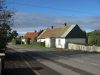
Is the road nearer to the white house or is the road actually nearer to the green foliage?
the green foliage

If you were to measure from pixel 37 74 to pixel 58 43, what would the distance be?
66137 millimetres

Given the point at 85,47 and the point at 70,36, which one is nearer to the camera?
the point at 85,47

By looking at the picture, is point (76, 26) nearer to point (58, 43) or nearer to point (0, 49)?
point (58, 43)

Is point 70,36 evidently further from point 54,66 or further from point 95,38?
point 54,66

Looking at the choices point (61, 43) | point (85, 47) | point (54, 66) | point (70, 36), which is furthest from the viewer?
point (61, 43)

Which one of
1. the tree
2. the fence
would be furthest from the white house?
the tree

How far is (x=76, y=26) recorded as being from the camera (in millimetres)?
85438

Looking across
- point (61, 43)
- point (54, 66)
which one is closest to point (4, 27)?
point (54, 66)

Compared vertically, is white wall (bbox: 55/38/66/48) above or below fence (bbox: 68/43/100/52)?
above

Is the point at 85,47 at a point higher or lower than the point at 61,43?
lower

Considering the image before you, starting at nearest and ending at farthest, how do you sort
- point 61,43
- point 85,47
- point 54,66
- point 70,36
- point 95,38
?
1. point 54,66
2. point 85,47
3. point 95,38
4. point 70,36
5. point 61,43

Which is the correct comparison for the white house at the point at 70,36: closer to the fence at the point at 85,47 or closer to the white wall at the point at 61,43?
the white wall at the point at 61,43

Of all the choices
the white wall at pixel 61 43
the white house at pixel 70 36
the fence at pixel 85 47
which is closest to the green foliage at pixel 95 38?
the fence at pixel 85 47

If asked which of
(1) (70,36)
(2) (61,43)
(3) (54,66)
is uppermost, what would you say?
(1) (70,36)
